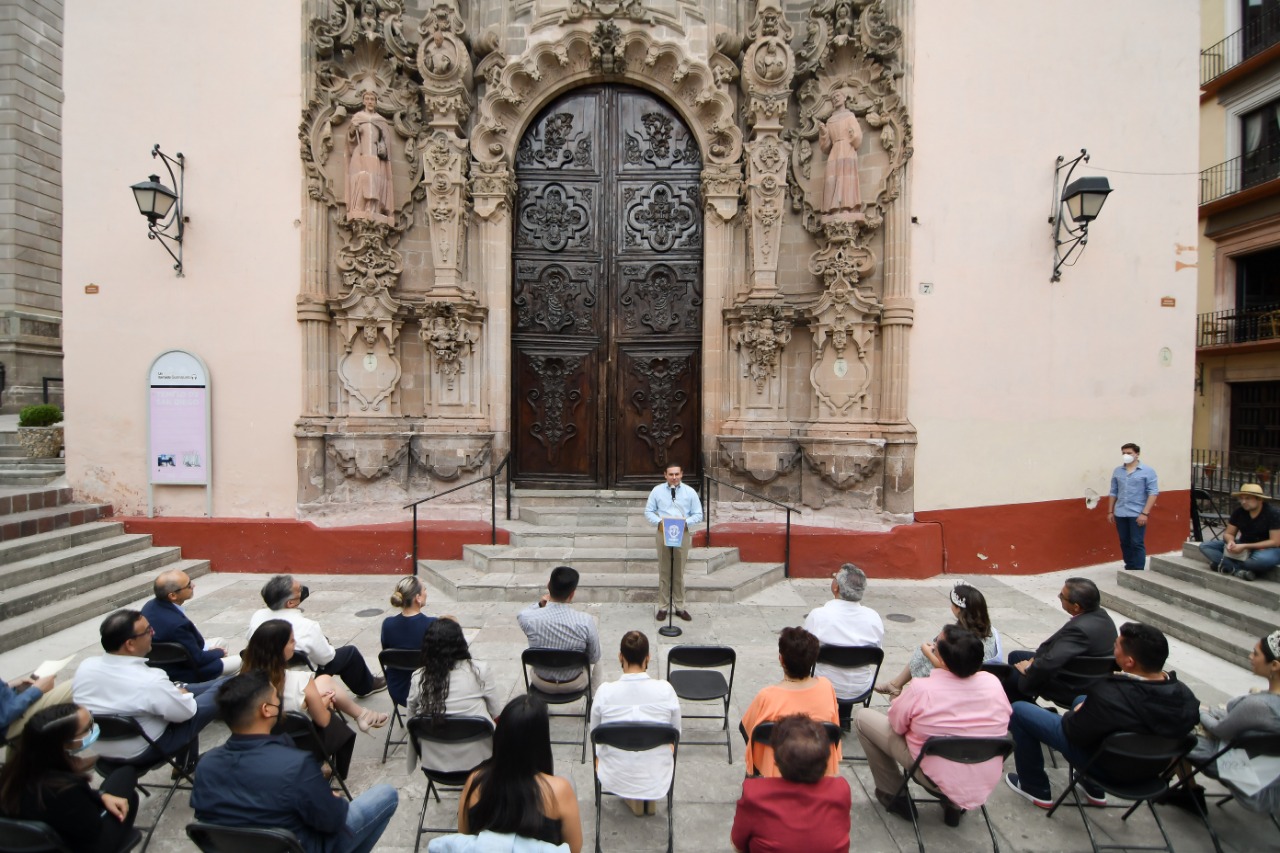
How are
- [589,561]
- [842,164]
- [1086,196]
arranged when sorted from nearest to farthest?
[589,561]
[1086,196]
[842,164]

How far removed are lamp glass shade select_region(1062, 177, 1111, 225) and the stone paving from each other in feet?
14.6

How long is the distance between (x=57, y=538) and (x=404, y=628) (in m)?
6.24

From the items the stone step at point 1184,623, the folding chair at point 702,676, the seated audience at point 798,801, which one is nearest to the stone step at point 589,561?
the folding chair at point 702,676

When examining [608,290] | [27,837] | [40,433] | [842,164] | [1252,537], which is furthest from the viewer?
[40,433]

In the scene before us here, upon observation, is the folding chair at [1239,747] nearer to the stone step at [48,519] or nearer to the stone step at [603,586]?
the stone step at [603,586]

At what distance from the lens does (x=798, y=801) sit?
7.69 feet

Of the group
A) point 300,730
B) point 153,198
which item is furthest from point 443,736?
point 153,198

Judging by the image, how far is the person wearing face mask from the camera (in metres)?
7.51

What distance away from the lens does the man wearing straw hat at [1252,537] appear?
6.05 meters

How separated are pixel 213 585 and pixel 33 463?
4.38 m

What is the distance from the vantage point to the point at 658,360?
369 inches

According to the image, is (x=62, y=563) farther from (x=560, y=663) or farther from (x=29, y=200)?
(x=29, y=200)

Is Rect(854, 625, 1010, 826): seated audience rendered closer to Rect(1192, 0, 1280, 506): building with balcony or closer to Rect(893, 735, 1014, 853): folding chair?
Rect(893, 735, 1014, 853): folding chair

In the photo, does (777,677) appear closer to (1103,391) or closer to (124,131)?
(1103,391)
